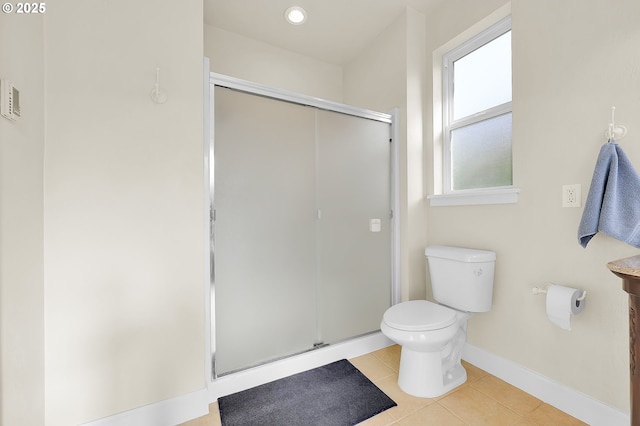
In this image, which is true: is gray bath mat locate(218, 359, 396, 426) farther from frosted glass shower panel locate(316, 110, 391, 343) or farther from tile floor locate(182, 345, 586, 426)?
frosted glass shower panel locate(316, 110, 391, 343)

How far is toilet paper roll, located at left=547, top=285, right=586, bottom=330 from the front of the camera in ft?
4.23

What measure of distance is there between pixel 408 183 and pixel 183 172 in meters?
1.52

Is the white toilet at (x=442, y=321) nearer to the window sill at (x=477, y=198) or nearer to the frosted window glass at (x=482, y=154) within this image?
the window sill at (x=477, y=198)

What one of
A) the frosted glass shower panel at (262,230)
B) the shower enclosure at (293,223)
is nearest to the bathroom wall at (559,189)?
the shower enclosure at (293,223)

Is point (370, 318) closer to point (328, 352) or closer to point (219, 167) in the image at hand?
point (328, 352)

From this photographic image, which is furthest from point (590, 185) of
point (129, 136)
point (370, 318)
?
point (129, 136)

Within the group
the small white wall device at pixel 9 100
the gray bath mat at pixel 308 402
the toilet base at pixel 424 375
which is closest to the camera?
the small white wall device at pixel 9 100

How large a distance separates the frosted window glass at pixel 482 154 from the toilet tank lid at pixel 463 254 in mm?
457

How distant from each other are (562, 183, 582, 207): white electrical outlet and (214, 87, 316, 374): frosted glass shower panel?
53.4 inches

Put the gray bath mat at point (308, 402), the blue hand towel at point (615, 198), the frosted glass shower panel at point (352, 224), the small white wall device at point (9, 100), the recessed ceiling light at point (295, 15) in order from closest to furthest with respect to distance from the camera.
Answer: the small white wall device at point (9, 100) < the blue hand towel at point (615, 198) < the gray bath mat at point (308, 402) < the frosted glass shower panel at point (352, 224) < the recessed ceiling light at point (295, 15)

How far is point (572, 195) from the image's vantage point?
4.45ft

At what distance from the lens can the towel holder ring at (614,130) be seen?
3.94 ft

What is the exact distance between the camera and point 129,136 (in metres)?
1.31

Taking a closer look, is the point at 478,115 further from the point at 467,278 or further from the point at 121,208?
the point at 121,208
